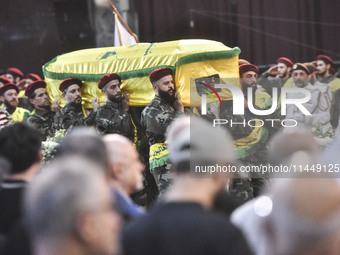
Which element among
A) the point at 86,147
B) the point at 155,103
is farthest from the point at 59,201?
the point at 155,103

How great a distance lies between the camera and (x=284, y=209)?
2.36 m

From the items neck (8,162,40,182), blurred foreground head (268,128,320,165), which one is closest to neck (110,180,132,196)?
neck (8,162,40,182)

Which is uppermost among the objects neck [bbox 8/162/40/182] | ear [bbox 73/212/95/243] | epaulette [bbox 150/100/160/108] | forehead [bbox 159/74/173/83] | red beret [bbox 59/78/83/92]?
ear [bbox 73/212/95/243]

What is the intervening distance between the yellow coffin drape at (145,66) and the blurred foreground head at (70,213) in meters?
4.49

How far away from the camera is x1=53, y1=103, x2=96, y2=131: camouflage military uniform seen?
275 inches

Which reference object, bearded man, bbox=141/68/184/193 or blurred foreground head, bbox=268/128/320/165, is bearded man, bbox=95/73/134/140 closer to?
bearded man, bbox=141/68/184/193

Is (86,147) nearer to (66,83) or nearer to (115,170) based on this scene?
(115,170)

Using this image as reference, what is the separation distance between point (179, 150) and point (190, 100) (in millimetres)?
3923

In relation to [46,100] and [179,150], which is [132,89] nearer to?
[46,100]

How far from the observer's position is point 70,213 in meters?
1.99

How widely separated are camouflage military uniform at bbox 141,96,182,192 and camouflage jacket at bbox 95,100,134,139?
0.94 feet

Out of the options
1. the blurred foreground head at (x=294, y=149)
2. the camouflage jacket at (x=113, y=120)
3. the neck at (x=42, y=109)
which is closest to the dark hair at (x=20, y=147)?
the blurred foreground head at (x=294, y=149)

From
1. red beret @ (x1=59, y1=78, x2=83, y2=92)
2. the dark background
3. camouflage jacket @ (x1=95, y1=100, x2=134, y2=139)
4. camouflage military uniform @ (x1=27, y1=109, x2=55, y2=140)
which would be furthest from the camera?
the dark background

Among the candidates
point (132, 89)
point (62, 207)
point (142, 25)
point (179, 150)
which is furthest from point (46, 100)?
point (62, 207)
